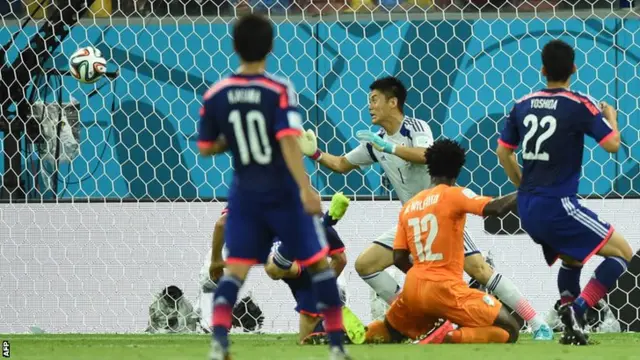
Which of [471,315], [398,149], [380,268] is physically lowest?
[471,315]

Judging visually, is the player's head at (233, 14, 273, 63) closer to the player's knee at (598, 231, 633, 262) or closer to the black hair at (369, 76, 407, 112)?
the player's knee at (598, 231, 633, 262)

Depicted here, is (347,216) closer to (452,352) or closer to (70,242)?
(70,242)

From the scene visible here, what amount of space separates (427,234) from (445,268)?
0.20 metres

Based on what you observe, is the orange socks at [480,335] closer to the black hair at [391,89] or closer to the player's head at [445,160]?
the player's head at [445,160]

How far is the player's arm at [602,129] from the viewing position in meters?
6.47

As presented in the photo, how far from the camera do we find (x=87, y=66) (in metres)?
8.90

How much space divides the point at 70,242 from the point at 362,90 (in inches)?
88.5

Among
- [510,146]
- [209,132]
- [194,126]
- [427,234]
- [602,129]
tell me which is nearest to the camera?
[209,132]


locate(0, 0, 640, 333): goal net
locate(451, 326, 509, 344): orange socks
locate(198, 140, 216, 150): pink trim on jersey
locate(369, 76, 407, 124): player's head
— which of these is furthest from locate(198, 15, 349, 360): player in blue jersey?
locate(0, 0, 640, 333): goal net

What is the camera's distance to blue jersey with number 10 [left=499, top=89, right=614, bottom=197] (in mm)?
6574

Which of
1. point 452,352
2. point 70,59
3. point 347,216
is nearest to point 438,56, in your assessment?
point 347,216

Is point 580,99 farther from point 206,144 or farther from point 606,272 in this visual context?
point 206,144

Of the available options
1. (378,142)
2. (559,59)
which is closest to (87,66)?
(378,142)

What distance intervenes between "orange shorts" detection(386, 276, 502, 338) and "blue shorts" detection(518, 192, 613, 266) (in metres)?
0.59
